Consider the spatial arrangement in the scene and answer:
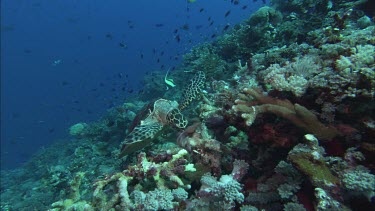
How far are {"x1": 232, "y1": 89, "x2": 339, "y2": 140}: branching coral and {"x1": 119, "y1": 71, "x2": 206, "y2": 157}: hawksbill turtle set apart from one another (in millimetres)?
2078

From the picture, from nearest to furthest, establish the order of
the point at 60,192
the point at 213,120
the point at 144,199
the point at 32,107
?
the point at 144,199, the point at 213,120, the point at 60,192, the point at 32,107

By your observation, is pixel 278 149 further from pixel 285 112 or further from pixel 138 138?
pixel 138 138

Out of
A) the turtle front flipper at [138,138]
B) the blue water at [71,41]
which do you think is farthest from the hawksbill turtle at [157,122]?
the blue water at [71,41]

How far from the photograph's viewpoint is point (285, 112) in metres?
3.32

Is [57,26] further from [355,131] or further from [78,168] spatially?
[355,131]

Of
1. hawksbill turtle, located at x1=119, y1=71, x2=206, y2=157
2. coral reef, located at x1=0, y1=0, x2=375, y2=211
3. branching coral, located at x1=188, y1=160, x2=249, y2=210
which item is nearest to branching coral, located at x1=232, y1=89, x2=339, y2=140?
coral reef, located at x1=0, y1=0, x2=375, y2=211

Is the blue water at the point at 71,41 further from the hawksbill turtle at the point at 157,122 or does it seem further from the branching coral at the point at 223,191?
the branching coral at the point at 223,191

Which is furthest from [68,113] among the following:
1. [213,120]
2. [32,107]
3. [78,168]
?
[213,120]

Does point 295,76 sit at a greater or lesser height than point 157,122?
greater

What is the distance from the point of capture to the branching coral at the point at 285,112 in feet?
10.3

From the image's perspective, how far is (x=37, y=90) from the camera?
337 feet

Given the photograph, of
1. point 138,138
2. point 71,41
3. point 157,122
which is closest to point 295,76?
point 138,138

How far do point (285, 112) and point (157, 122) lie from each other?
3532 millimetres

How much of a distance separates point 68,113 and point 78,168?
63950mm
